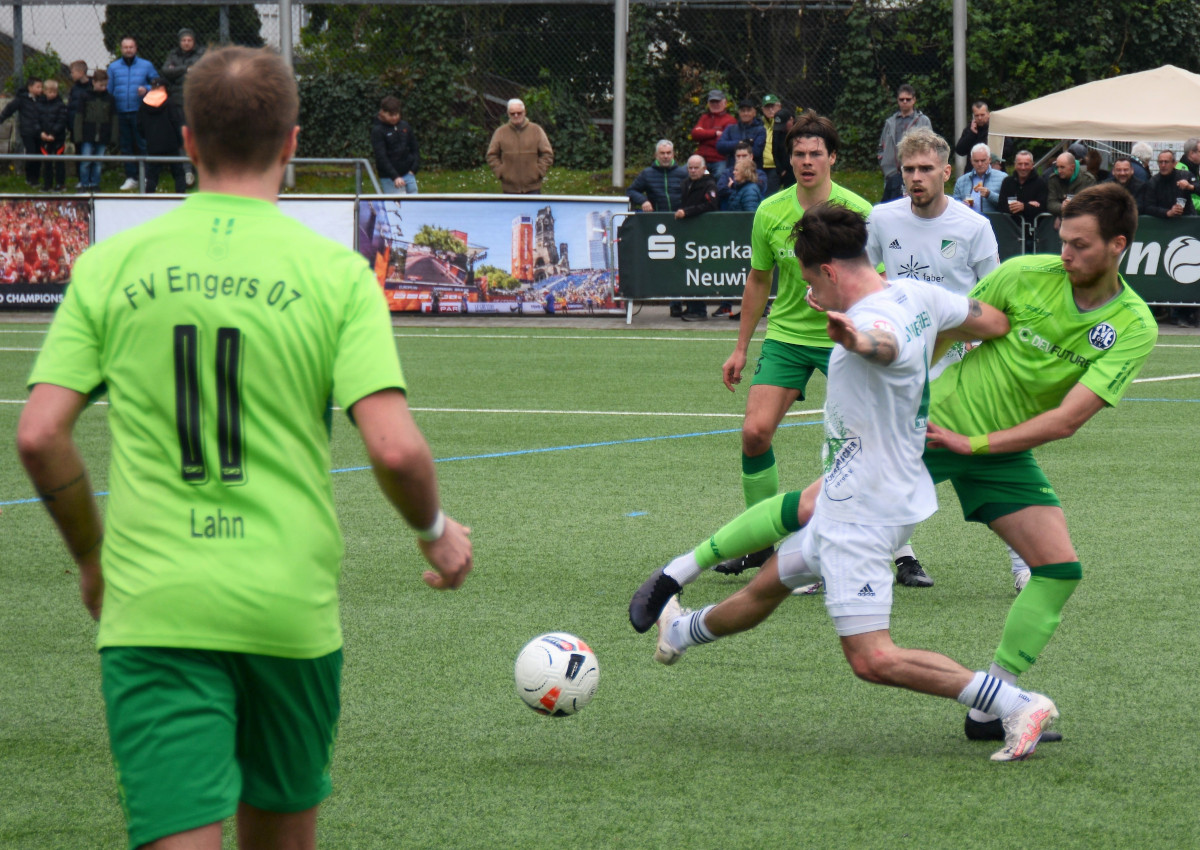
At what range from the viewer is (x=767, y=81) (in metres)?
23.3

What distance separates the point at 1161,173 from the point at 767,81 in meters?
8.17

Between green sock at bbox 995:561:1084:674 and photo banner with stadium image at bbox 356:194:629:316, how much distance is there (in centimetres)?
1297

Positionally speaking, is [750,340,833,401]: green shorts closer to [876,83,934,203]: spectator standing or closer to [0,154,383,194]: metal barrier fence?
[0,154,383,194]: metal barrier fence

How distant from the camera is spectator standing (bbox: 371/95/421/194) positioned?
19.2 m

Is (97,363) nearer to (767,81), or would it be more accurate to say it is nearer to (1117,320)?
(1117,320)

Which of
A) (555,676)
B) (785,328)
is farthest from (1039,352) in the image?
(785,328)

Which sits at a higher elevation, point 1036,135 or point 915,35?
point 915,35

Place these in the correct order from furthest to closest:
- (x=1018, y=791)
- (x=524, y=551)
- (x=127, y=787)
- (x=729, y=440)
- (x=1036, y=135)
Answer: (x=1036, y=135)
(x=729, y=440)
(x=524, y=551)
(x=1018, y=791)
(x=127, y=787)

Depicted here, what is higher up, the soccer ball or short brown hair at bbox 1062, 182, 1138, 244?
short brown hair at bbox 1062, 182, 1138, 244

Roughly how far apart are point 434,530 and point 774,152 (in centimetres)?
1639

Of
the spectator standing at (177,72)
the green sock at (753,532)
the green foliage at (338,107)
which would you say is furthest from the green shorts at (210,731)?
the green foliage at (338,107)

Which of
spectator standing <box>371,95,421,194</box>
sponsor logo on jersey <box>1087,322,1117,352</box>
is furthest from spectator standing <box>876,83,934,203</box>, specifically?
sponsor logo on jersey <box>1087,322,1117,352</box>

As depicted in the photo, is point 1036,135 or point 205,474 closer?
point 205,474

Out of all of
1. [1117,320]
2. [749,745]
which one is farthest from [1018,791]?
[1117,320]
